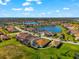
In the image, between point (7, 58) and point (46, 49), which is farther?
point (46, 49)

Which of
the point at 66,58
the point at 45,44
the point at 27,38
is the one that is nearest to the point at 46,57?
the point at 66,58

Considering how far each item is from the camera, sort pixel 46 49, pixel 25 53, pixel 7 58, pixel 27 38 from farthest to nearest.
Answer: pixel 27 38, pixel 46 49, pixel 25 53, pixel 7 58

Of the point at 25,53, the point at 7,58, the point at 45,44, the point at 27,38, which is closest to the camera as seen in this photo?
the point at 7,58

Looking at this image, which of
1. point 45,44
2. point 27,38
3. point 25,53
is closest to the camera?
point 25,53

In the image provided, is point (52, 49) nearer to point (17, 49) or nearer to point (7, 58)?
point (17, 49)

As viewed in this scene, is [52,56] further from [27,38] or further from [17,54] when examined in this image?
[27,38]

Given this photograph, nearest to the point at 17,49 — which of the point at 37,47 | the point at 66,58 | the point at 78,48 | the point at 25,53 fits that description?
the point at 25,53

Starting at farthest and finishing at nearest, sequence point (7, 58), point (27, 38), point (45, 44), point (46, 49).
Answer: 1. point (27, 38)
2. point (45, 44)
3. point (46, 49)
4. point (7, 58)

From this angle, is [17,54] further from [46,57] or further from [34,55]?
[46,57]

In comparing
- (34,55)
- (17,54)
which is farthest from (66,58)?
(17,54)
